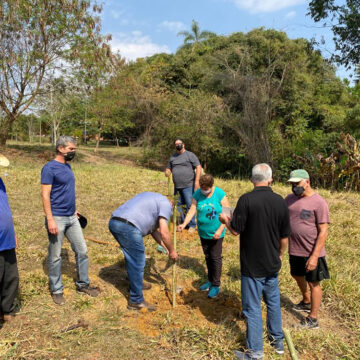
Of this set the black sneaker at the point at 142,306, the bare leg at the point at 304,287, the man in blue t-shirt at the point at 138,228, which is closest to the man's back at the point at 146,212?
the man in blue t-shirt at the point at 138,228

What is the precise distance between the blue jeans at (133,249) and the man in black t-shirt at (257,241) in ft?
3.60

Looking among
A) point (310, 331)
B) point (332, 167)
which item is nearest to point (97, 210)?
point (310, 331)

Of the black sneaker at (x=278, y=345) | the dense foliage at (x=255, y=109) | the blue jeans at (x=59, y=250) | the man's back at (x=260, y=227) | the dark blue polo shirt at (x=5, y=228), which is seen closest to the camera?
the man's back at (x=260, y=227)

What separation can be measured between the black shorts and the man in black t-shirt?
0.71 m

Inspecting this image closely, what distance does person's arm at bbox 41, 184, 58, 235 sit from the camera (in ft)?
11.0

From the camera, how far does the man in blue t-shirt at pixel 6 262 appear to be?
120 inches

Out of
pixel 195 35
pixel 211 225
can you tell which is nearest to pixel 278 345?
pixel 211 225

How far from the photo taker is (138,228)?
336 cm

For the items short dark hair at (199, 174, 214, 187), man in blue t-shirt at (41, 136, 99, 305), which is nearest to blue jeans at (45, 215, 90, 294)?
man in blue t-shirt at (41, 136, 99, 305)

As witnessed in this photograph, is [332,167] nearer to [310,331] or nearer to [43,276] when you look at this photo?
[310,331]

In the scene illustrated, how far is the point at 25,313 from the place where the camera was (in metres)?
3.37

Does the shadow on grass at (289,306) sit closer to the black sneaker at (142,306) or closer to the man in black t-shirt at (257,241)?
the man in black t-shirt at (257,241)

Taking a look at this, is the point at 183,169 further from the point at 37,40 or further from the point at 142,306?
the point at 37,40

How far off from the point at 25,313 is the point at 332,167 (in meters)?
10.7
